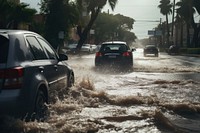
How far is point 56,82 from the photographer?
299 inches

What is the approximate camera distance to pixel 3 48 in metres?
5.91

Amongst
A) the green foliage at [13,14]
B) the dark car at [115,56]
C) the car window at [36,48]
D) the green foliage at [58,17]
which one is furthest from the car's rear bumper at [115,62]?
the green foliage at [58,17]

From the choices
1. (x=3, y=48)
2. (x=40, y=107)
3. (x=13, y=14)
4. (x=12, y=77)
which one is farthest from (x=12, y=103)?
(x=13, y=14)

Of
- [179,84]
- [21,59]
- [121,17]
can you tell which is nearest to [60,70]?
[21,59]

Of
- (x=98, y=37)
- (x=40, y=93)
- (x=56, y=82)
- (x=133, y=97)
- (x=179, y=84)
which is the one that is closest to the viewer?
(x=40, y=93)

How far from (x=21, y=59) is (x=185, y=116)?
359 centimetres

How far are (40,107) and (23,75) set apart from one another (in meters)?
0.88

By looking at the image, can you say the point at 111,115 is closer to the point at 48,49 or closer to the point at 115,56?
the point at 48,49

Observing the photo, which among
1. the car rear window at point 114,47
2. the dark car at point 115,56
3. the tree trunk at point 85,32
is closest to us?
the dark car at point 115,56

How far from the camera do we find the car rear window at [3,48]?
5808 millimetres

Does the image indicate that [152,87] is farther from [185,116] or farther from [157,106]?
[185,116]

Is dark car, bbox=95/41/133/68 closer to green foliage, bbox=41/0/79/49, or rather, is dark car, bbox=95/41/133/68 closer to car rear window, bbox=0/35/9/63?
car rear window, bbox=0/35/9/63

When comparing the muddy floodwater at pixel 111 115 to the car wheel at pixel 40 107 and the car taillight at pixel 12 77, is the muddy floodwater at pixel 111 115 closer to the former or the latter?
the car wheel at pixel 40 107

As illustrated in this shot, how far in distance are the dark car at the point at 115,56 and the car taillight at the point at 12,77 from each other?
44.6 feet
